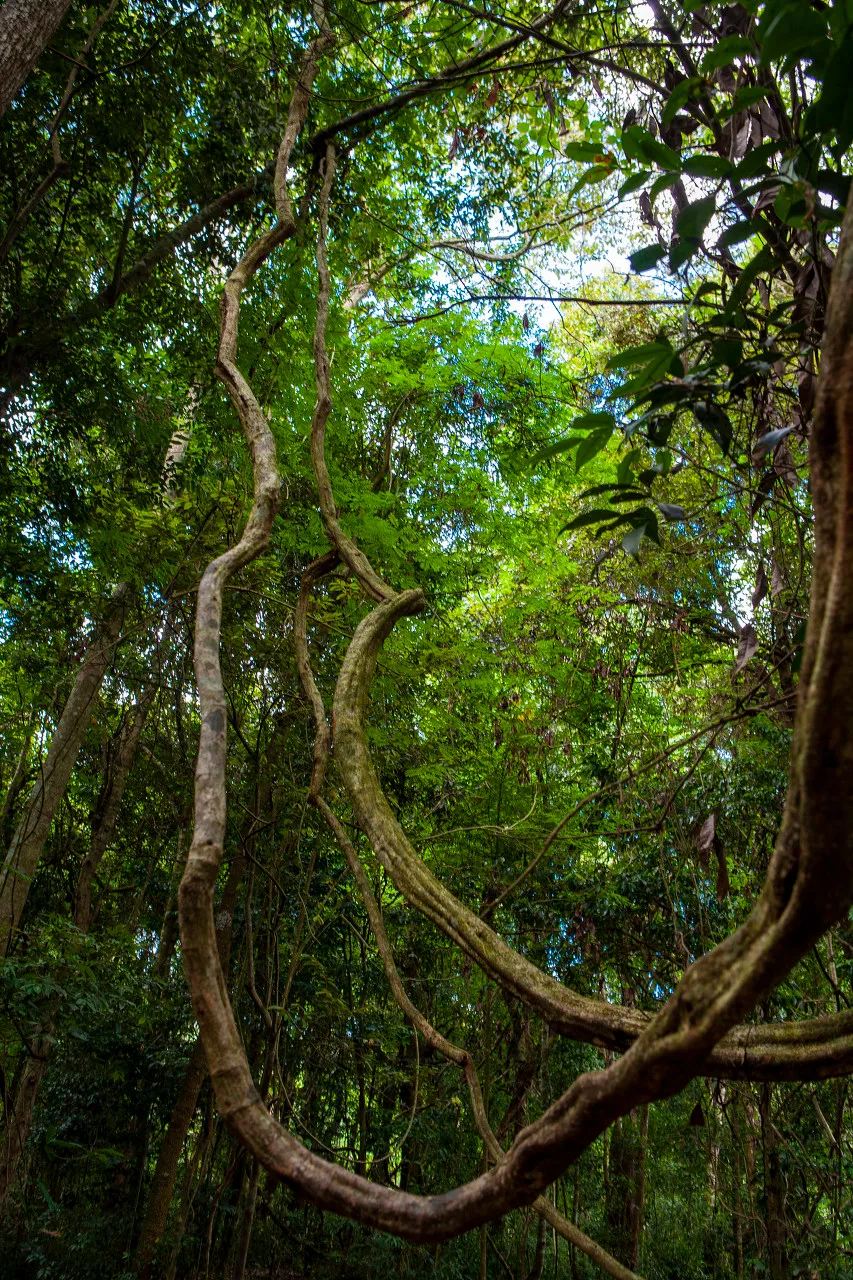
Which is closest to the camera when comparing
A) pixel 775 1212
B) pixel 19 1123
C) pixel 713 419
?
pixel 713 419

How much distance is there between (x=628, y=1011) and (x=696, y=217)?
1.06 metres

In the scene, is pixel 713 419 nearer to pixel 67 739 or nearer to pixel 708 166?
pixel 708 166

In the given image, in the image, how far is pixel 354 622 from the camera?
5.25m

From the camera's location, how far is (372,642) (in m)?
1.62

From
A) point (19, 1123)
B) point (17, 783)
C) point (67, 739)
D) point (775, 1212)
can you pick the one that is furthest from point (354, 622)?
point (775, 1212)

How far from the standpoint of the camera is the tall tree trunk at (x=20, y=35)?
9.59 feet

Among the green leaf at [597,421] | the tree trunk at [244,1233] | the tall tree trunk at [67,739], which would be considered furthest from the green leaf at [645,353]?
the tree trunk at [244,1233]

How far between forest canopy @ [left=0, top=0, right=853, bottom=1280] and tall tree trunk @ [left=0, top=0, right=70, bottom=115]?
2 cm

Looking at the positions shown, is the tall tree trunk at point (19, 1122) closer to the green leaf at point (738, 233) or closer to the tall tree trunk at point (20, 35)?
the tall tree trunk at point (20, 35)

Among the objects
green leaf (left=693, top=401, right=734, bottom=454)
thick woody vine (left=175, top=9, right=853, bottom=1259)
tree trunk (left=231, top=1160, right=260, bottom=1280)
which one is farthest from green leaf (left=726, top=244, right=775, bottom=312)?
tree trunk (left=231, top=1160, right=260, bottom=1280)

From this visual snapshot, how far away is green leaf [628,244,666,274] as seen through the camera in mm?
1146

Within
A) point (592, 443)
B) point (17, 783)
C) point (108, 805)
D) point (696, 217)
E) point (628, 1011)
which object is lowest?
point (628, 1011)

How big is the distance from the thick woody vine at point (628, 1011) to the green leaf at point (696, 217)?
0.59 meters

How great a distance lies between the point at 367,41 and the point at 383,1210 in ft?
20.2
